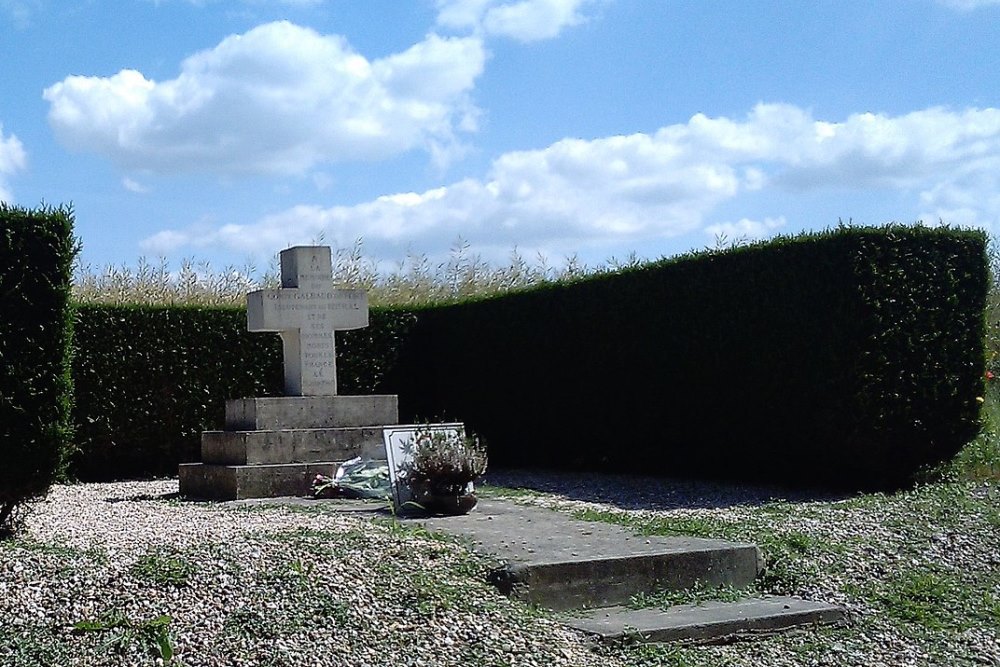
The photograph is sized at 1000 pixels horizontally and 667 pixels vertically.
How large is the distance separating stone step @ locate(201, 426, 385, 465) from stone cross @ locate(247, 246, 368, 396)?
2.33 ft

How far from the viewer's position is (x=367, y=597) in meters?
5.02

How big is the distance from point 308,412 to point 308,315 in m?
0.98

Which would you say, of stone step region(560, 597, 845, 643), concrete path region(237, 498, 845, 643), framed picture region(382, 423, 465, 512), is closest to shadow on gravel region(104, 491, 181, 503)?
framed picture region(382, 423, 465, 512)

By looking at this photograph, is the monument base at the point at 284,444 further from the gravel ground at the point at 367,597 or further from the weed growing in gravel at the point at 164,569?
the weed growing in gravel at the point at 164,569

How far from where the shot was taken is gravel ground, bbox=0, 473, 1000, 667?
455 cm

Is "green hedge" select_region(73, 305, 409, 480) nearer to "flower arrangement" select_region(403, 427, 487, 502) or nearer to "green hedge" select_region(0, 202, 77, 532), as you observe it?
"green hedge" select_region(0, 202, 77, 532)

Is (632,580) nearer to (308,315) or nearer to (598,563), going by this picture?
(598,563)

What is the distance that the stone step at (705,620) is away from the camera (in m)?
5.12

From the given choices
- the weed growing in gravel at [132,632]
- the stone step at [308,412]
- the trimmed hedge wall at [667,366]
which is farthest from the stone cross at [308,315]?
the weed growing in gravel at [132,632]

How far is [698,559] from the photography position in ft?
19.7

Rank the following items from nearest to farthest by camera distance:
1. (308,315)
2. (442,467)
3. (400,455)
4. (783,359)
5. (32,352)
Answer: (32,352), (442,467), (400,455), (783,359), (308,315)

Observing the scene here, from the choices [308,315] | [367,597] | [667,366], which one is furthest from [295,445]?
[367,597]

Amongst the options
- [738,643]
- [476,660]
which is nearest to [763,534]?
[738,643]

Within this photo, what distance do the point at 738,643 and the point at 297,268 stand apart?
6398 millimetres
